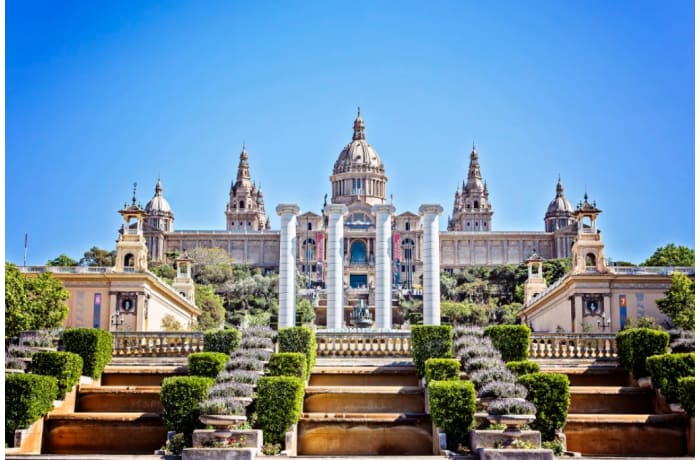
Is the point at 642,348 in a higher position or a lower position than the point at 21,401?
higher

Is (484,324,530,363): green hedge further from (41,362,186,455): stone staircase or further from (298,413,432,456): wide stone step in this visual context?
(41,362,186,455): stone staircase

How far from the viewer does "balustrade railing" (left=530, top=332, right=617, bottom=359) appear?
1251 inches

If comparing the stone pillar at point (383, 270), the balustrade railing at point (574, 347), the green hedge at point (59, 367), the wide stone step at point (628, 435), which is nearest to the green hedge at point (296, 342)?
the green hedge at point (59, 367)

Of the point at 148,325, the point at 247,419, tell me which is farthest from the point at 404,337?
the point at 148,325

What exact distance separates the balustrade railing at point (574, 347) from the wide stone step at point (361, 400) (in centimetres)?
625

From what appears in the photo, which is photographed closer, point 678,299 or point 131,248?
point 678,299

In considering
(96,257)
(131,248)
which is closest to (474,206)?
(96,257)

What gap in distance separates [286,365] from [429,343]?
4.96 m

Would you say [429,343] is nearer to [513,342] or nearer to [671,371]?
[513,342]

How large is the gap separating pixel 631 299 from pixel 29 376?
46640 millimetres

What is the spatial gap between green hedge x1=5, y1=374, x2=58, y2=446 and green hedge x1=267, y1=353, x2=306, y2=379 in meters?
6.05

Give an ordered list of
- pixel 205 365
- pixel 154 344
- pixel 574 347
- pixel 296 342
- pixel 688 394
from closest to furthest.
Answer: pixel 688 394
pixel 205 365
pixel 296 342
pixel 574 347
pixel 154 344

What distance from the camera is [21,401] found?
2462 cm

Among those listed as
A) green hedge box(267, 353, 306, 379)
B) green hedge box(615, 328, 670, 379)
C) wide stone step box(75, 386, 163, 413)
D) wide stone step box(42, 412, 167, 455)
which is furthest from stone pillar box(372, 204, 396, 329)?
wide stone step box(42, 412, 167, 455)
